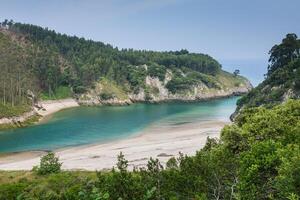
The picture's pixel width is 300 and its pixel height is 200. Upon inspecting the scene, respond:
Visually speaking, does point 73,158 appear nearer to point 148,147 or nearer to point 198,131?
point 148,147

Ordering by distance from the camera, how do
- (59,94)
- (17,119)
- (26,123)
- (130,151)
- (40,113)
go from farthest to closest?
(59,94) < (40,113) < (26,123) < (17,119) < (130,151)

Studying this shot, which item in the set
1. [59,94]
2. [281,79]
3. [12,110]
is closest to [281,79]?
[281,79]

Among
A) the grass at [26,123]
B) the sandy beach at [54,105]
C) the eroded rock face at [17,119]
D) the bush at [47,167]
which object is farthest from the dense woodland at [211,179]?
the sandy beach at [54,105]

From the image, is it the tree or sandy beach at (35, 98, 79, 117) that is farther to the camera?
sandy beach at (35, 98, 79, 117)

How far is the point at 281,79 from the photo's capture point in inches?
4732

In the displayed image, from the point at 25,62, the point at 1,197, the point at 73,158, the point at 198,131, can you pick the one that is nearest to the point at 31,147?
the point at 73,158

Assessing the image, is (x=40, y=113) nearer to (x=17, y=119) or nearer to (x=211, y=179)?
(x=17, y=119)

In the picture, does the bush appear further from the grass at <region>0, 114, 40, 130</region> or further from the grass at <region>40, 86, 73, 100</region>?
the grass at <region>40, 86, 73, 100</region>

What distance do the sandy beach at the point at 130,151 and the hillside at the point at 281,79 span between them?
698 inches

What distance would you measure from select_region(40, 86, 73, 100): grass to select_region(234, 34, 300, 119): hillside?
275 feet

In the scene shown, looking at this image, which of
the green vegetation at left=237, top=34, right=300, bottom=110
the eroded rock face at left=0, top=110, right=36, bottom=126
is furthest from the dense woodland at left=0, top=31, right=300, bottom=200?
the eroded rock face at left=0, top=110, right=36, bottom=126

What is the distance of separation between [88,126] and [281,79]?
6002 centimetres

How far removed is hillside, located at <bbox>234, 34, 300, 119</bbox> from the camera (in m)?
110

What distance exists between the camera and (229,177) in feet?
86.2
